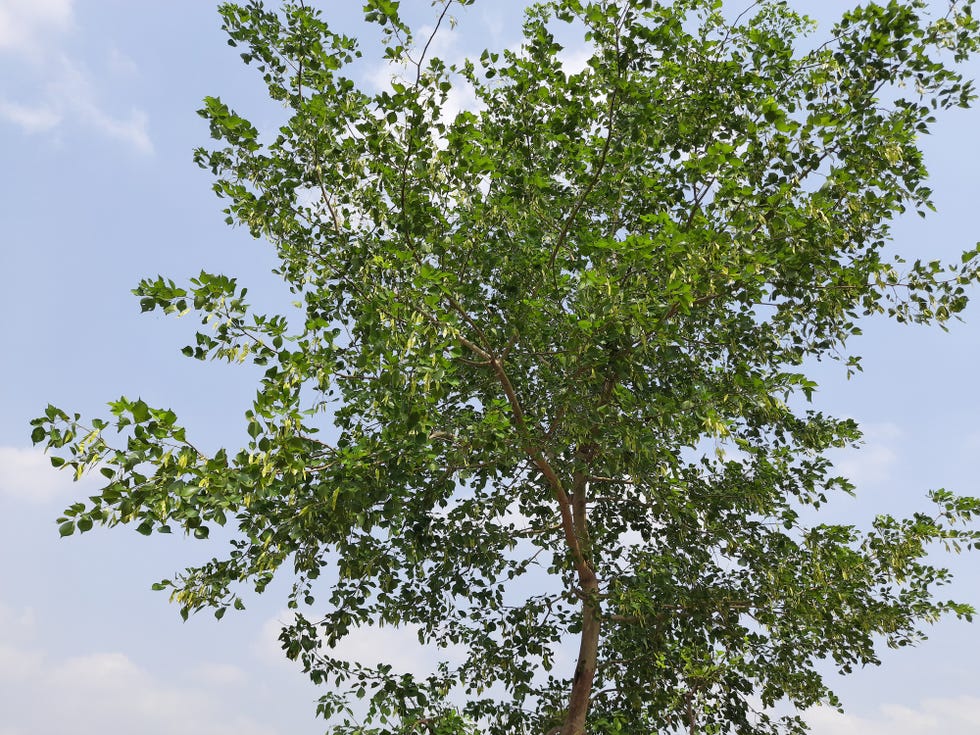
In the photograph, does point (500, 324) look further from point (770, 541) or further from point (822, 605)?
point (822, 605)

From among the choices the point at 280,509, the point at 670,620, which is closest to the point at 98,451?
the point at 280,509

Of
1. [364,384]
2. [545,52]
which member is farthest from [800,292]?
[364,384]

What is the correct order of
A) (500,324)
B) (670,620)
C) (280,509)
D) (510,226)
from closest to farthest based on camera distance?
1. (280,509)
2. (510,226)
3. (500,324)
4. (670,620)

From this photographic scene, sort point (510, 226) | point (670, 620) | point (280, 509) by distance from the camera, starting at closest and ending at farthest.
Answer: point (280, 509)
point (510, 226)
point (670, 620)

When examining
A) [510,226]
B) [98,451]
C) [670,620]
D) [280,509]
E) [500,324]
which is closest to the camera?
[98,451]

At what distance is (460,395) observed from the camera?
1068 cm

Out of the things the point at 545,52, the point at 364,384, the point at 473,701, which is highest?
the point at 545,52

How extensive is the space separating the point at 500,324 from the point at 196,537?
14.7 feet

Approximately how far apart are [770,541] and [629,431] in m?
3.57

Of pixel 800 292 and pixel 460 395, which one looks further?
pixel 460 395

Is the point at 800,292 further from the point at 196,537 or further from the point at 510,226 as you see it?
the point at 196,537

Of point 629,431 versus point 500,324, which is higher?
point 500,324

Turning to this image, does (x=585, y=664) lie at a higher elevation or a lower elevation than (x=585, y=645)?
lower

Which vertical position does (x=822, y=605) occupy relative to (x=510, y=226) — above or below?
below
